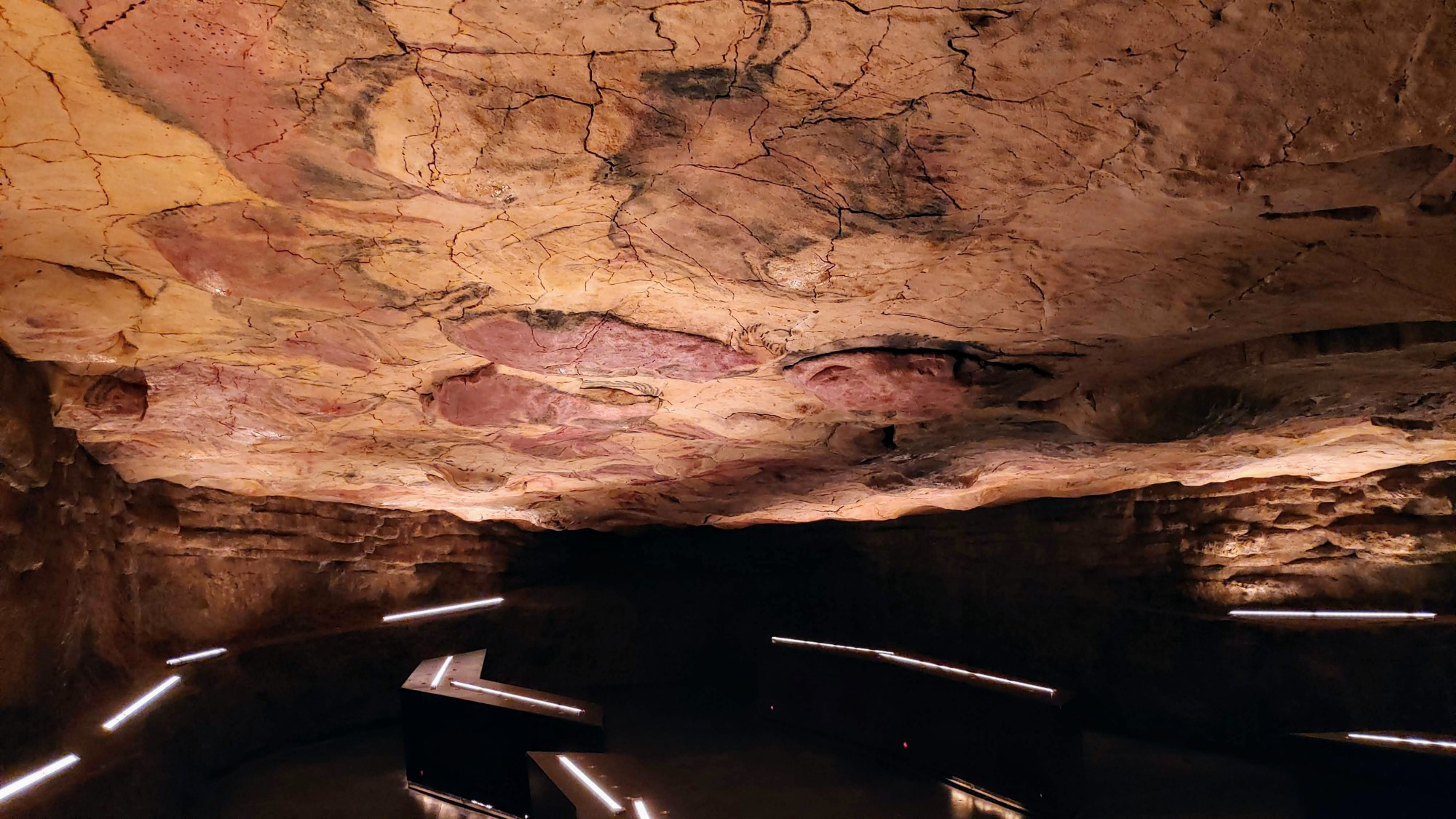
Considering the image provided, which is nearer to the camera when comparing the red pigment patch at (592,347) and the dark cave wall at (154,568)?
the red pigment patch at (592,347)

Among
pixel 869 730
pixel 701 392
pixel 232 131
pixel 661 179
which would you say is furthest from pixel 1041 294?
pixel 869 730

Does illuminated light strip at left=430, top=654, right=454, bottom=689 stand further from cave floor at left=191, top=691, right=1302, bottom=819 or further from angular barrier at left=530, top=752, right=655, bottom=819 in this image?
angular barrier at left=530, top=752, right=655, bottom=819

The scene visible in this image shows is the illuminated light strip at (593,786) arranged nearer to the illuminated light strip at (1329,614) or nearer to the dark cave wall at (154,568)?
the dark cave wall at (154,568)

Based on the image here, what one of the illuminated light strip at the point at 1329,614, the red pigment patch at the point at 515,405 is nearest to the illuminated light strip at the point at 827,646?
the illuminated light strip at the point at 1329,614

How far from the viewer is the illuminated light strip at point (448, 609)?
5977 mm

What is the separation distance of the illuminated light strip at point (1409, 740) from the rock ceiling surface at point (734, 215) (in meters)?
1.29

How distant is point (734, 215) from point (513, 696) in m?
3.36

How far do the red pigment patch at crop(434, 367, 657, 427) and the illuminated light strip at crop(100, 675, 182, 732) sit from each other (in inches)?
83.0

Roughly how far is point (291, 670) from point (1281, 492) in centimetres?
619

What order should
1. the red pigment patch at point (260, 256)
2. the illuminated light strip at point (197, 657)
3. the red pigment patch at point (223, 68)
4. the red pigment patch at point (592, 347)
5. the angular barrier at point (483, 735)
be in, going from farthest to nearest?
the illuminated light strip at point (197, 657) < the angular barrier at point (483, 735) < the red pigment patch at point (592, 347) < the red pigment patch at point (260, 256) < the red pigment patch at point (223, 68)

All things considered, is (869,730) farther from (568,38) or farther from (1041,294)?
(568,38)

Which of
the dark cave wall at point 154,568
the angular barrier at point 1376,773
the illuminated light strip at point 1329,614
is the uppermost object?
the dark cave wall at point 154,568

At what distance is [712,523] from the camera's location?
237 inches

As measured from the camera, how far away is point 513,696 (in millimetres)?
4168
